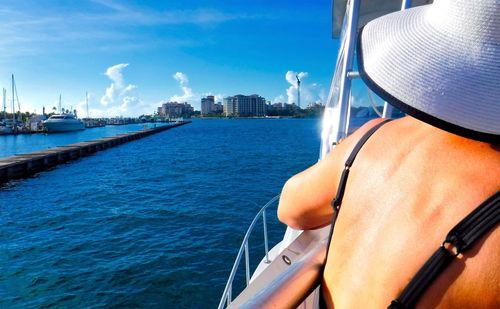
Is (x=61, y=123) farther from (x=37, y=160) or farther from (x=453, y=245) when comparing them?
(x=453, y=245)

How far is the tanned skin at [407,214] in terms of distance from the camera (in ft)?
3.12

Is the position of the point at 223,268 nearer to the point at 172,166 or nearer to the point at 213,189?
the point at 213,189

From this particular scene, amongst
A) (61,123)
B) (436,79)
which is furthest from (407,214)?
(61,123)

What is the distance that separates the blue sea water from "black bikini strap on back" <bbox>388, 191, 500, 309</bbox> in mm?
9322

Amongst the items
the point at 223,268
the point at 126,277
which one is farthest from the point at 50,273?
the point at 223,268

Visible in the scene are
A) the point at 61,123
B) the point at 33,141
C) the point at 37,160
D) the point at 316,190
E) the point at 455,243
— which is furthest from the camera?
the point at 61,123

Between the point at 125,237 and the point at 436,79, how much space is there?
15.1 m

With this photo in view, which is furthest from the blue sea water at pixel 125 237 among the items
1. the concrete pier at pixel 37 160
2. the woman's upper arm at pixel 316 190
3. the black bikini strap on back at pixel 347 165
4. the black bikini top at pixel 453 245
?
the black bikini top at pixel 453 245

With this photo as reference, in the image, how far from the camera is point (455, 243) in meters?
0.95

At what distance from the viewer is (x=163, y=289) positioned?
10156 millimetres

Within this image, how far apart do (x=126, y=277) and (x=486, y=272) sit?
11.5 meters

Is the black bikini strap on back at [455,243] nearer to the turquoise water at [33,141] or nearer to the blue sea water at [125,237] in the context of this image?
the blue sea water at [125,237]

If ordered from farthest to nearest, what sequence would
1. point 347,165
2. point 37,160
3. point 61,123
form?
point 61,123, point 37,160, point 347,165

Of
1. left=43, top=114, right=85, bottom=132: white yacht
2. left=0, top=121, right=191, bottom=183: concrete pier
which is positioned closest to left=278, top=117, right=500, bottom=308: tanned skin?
left=0, top=121, right=191, bottom=183: concrete pier
